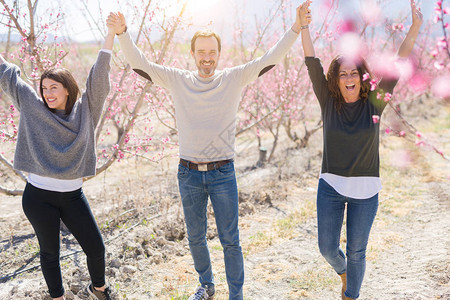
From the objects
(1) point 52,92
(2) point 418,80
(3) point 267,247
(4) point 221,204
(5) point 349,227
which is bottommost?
(3) point 267,247

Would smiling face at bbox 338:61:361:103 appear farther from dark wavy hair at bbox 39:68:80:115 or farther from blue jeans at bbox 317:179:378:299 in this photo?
dark wavy hair at bbox 39:68:80:115

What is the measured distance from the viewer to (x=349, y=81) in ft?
7.35

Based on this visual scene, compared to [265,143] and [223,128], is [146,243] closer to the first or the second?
[223,128]

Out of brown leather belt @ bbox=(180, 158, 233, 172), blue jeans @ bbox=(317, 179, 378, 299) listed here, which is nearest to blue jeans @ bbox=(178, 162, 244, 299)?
brown leather belt @ bbox=(180, 158, 233, 172)

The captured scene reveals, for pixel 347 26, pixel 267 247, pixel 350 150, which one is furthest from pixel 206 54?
pixel 347 26

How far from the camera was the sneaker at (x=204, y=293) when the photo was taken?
2.64 m

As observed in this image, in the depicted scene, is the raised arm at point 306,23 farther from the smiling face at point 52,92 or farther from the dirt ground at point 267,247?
the smiling face at point 52,92

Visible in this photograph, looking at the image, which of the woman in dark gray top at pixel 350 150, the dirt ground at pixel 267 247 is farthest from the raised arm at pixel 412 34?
the dirt ground at pixel 267 247

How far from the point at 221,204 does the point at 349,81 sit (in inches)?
44.7

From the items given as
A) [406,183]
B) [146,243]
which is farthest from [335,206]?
[406,183]

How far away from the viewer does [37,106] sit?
88.0 inches

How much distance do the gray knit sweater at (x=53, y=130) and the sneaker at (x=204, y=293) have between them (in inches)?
45.9

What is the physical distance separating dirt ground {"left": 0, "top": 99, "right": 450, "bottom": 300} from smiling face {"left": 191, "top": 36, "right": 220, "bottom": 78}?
1.52 metres

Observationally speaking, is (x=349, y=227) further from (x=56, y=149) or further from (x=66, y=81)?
(x=66, y=81)
